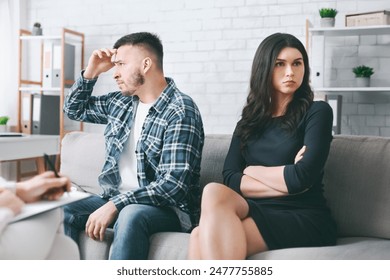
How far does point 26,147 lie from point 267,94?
0.61 metres

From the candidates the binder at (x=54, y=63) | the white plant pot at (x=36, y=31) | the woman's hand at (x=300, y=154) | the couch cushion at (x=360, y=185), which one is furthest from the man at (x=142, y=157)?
the white plant pot at (x=36, y=31)

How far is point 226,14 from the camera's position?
2.70 meters

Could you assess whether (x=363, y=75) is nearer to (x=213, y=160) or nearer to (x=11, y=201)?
(x=213, y=160)

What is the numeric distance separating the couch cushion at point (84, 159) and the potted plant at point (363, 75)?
5.00ft

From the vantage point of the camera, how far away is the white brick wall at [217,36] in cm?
254

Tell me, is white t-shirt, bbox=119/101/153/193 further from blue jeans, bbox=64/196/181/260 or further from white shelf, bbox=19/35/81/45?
white shelf, bbox=19/35/81/45

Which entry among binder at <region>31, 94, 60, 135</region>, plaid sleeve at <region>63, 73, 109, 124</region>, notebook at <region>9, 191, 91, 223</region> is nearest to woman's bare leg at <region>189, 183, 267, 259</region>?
notebook at <region>9, 191, 91, 223</region>

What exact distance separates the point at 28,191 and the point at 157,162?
1.77 feet

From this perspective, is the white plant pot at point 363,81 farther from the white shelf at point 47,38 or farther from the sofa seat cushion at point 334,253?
the white shelf at point 47,38

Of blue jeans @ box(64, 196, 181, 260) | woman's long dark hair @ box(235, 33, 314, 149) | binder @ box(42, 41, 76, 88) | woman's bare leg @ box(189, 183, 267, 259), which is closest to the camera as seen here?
woman's bare leg @ box(189, 183, 267, 259)

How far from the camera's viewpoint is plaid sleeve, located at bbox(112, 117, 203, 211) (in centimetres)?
109

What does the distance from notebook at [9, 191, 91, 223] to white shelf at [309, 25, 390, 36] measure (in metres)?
1.98

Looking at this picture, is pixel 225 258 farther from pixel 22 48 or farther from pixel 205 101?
pixel 22 48
